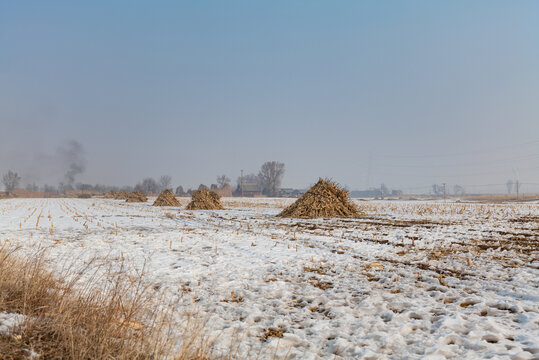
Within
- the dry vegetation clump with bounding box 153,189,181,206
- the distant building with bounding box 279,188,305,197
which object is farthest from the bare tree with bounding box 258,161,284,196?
the dry vegetation clump with bounding box 153,189,181,206

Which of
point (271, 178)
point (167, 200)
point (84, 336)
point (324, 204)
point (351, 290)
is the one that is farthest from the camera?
point (271, 178)

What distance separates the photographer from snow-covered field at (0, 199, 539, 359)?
3.49 metres

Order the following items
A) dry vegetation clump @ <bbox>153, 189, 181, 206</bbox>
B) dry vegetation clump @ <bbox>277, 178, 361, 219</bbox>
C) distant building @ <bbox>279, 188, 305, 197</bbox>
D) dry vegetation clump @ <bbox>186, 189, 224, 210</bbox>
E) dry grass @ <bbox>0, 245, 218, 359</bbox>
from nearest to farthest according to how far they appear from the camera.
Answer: dry grass @ <bbox>0, 245, 218, 359</bbox> → dry vegetation clump @ <bbox>277, 178, 361, 219</bbox> → dry vegetation clump @ <bbox>186, 189, 224, 210</bbox> → dry vegetation clump @ <bbox>153, 189, 181, 206</bbox> → distant building @ <bbox>279, 188, 305, 197</bbox>

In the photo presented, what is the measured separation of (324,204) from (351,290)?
41.4 feet

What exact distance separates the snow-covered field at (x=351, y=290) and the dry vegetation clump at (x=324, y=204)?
7.29m

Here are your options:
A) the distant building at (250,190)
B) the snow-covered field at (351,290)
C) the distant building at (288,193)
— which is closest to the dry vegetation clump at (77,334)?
the snow-covered field at (351,290)

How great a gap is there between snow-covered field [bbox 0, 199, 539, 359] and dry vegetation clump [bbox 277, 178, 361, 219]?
287 inches

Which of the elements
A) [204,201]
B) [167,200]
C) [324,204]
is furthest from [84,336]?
[167,200]

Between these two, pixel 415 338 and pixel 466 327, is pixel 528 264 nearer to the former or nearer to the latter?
pixel 466 327

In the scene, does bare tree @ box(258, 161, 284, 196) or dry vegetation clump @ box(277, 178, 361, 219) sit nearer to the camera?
dry vegetation clump @ box(277, 178, 361, 219)

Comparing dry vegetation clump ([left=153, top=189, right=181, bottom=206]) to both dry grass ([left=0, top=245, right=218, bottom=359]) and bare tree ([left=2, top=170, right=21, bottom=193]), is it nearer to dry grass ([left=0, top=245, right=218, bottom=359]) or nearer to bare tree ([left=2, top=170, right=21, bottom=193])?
dry grass ([left=0, top=245, right=218, bottom=359])

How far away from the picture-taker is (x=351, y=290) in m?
5.25

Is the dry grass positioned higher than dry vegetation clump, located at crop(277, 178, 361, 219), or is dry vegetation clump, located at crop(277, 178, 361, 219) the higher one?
dry vegetation clump, located at crop(277, 178, 361, 219)

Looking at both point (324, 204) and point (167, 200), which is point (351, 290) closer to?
point (324, 204)
